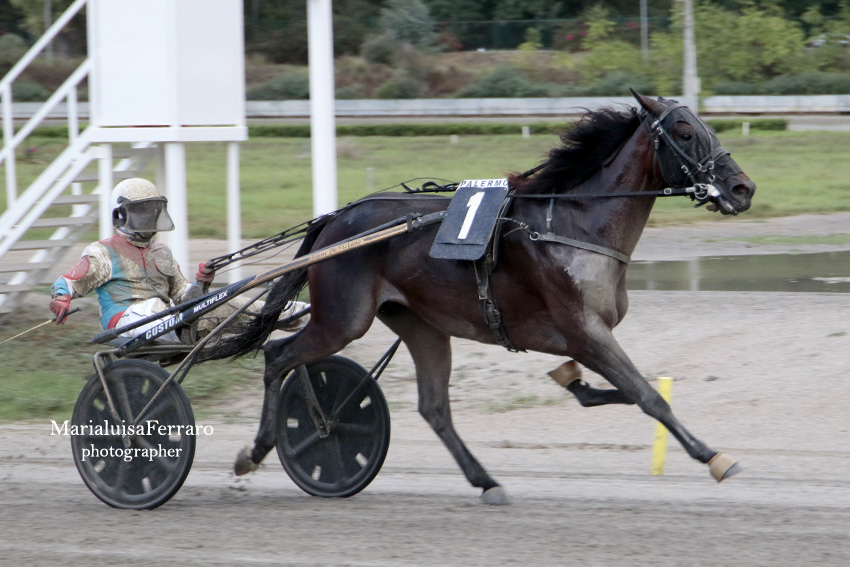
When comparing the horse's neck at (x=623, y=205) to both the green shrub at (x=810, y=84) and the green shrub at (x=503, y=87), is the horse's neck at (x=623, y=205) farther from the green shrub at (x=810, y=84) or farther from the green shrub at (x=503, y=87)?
the green shrub at (x=503, y=87)

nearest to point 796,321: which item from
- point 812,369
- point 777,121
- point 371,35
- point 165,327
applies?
point 812,369

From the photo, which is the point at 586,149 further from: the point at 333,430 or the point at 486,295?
the point at 333,430

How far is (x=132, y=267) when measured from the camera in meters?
5.91

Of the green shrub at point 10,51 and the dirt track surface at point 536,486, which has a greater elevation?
the green shrub at point 10,51

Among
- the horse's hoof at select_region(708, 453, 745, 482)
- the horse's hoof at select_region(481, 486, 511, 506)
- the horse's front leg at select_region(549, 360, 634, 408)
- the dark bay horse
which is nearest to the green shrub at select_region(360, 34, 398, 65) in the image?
the dark bay horse

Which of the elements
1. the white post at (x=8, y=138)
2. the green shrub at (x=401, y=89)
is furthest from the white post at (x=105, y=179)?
the green shrub at (x=401, y=89)

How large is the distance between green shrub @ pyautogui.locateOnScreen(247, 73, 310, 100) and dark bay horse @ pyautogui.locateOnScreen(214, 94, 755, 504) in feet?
128

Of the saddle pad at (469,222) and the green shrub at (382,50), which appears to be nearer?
the saddle pad at (469,222)

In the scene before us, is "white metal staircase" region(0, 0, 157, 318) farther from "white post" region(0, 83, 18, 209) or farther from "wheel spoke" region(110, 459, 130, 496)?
"wheel spoke" region(110, 459, 130, 496)

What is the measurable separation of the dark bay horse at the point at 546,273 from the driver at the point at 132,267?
0.66m

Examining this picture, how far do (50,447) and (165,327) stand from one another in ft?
5.36

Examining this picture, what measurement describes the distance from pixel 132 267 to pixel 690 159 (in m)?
2.91

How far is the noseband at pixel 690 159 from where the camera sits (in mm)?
5094

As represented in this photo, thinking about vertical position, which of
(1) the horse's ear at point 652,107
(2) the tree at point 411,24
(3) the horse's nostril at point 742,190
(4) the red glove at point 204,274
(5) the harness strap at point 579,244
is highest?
(2) the tree at point 411,24
